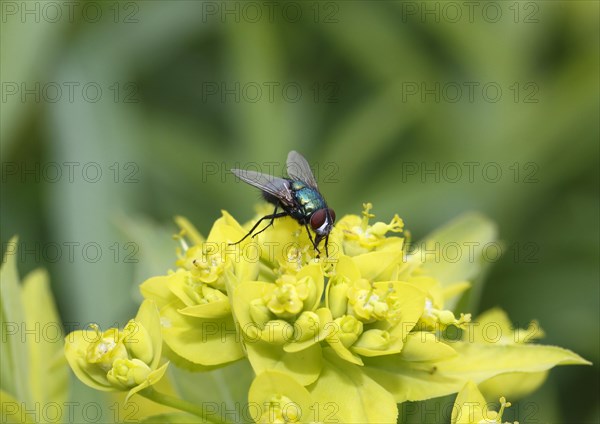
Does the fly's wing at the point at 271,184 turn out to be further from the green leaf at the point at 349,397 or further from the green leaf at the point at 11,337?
the green leaf at the point at 11,337

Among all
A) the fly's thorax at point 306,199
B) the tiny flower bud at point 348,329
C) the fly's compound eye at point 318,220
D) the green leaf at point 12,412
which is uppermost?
the fly's thorax at point 306,199
